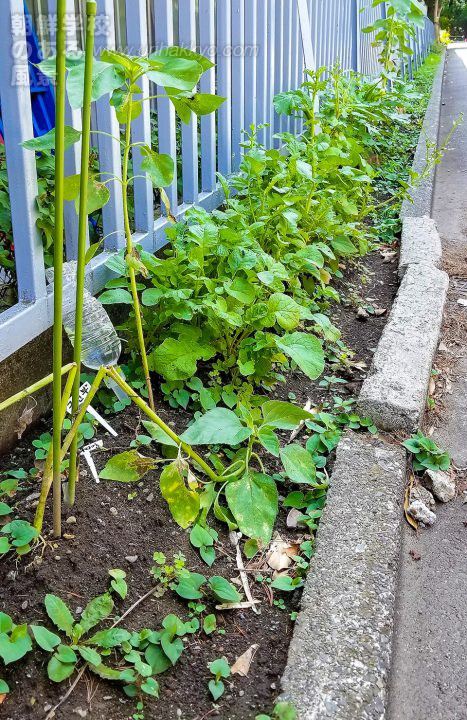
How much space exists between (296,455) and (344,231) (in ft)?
6.14

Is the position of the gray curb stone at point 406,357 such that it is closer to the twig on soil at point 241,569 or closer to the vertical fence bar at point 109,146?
the twig on soil at point 241,569

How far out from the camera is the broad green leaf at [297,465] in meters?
1.89

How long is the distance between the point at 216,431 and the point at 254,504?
0.67 ft

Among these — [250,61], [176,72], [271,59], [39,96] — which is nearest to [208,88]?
[250,61]

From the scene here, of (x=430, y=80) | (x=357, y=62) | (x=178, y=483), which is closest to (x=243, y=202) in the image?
(x=178, y=483)

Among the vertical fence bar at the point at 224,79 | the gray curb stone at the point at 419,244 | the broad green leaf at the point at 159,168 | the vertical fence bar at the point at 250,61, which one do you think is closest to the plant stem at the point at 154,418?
the broad green leaf at the point at 159,168

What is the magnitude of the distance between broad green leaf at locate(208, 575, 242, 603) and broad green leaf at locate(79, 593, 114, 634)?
0.86 feet

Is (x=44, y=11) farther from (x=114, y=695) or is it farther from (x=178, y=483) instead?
(x=114, y=695)

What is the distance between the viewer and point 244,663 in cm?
158

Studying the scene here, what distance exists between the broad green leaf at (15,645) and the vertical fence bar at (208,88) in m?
2.38

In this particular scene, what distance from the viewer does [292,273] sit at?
114 inches

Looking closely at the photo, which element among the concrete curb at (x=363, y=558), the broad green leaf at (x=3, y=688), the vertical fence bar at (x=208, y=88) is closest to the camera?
the broad green leaf at (x=3, y=688)

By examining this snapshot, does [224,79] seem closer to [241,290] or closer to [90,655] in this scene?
[241,290]

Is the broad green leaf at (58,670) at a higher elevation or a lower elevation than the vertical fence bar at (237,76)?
lower
